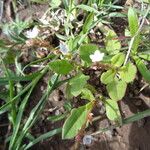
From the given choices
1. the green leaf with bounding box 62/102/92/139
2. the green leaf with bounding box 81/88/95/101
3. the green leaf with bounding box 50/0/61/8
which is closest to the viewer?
the green leaf with bounding box 62/102/92/139

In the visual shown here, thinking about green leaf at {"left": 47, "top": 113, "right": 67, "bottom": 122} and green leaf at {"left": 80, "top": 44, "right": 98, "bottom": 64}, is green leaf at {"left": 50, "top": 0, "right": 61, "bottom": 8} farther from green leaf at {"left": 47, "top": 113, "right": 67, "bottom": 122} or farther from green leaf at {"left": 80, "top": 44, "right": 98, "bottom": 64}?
green leaf at {"left": 47, "top": 113, "right": 67, "bottom": 122}

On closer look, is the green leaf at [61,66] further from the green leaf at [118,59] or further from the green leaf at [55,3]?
the green leaf at [55,3]

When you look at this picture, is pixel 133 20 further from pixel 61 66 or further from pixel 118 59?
pixel 61 66

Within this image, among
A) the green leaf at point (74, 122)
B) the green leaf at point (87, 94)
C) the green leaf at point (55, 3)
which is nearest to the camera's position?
the green leaf at point (74, 122)

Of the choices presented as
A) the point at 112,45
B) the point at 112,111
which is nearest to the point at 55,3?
the point at 112,45

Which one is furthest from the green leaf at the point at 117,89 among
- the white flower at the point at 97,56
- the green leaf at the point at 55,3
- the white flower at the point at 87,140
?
the green leaf at the point at 55,3

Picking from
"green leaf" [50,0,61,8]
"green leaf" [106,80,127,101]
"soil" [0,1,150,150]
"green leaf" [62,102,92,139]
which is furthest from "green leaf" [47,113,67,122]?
"green leaf" [50,0,61,8]
